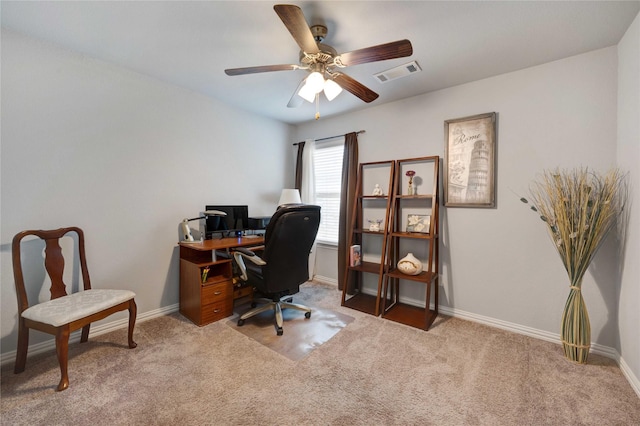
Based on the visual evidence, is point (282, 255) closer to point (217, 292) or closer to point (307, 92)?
point (217, 292)

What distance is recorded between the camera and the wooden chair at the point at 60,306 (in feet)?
5.27

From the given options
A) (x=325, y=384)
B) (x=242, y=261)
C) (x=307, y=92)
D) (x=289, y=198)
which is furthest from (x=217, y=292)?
(x=307, y=92)

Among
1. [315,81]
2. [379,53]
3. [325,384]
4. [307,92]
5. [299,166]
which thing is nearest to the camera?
[379,53]

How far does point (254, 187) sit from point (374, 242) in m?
1.80

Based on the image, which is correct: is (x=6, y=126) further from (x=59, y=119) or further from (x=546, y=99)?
(x=546, y=99)

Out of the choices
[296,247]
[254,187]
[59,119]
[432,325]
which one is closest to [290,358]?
[296,247]

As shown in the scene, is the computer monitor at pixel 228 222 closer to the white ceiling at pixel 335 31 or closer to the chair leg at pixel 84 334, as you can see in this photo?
the chair leg at pixel 84 334

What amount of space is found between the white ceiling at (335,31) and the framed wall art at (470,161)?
453mm

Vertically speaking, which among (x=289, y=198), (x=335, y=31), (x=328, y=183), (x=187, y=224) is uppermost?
Answer: (x=335, y=31)

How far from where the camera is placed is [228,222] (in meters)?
3.10

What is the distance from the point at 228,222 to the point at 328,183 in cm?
151

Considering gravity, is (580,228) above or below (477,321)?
above

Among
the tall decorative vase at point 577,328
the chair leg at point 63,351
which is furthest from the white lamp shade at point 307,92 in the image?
the tall decorative vase at point 577,328

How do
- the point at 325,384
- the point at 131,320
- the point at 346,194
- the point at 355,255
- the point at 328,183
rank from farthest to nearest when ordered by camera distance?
the point at 328,183
the point at 346,194
the point at 355,255
the point at 131,320
the point at 325,384
